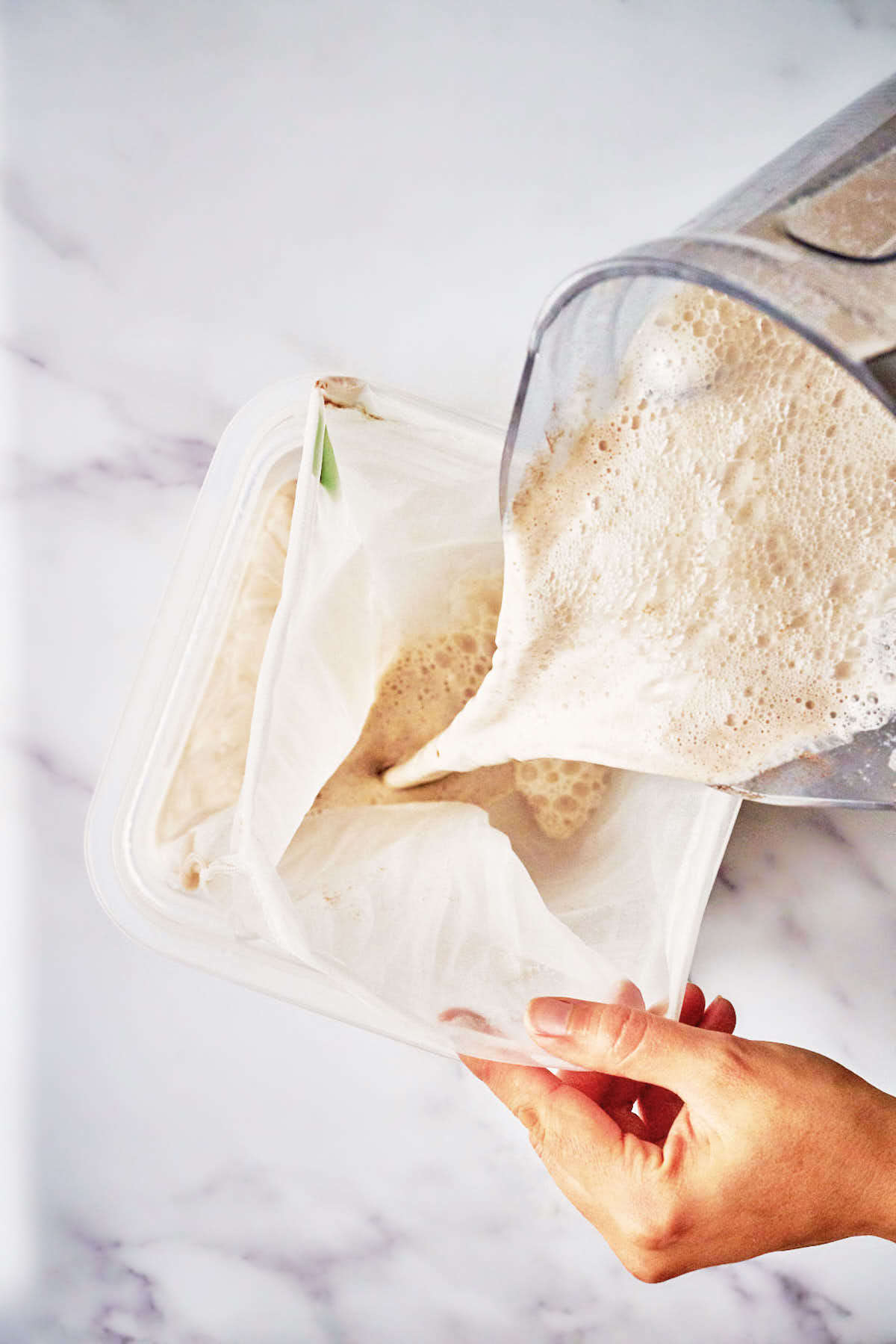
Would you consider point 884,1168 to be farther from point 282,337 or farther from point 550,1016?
point 282,337

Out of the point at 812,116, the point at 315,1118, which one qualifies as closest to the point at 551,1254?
the point at 315,1118

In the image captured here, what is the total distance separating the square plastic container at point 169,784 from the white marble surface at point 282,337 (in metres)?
0.06

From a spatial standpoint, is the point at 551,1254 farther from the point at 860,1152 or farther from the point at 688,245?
the point at 688,245

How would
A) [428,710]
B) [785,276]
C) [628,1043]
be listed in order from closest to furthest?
[785,276] < [628,1043] < [428,710]

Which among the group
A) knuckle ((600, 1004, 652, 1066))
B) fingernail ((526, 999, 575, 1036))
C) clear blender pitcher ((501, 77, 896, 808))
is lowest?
fingernail ((526, 999, 575, 1036))

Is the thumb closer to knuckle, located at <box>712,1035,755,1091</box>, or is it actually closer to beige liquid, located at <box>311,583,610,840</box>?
knuckle, located at <box>712,1035,755,1091</box>

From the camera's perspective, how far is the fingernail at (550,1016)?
1.48 ft

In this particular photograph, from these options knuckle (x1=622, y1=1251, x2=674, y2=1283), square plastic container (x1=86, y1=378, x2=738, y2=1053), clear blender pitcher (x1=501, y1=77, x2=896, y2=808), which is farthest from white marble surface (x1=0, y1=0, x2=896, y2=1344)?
clear blender pitcher (x1=501, y1=77, x2=896, y2=808)

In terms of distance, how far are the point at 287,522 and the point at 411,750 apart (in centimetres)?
15

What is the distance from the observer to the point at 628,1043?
0.44 metres

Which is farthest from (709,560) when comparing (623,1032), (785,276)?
(623,1032)

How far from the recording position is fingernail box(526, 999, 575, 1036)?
1.48 ft

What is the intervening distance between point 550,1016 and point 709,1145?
10 centimetres

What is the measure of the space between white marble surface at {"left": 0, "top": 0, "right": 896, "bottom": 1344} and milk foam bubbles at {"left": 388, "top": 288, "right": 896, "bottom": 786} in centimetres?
26
